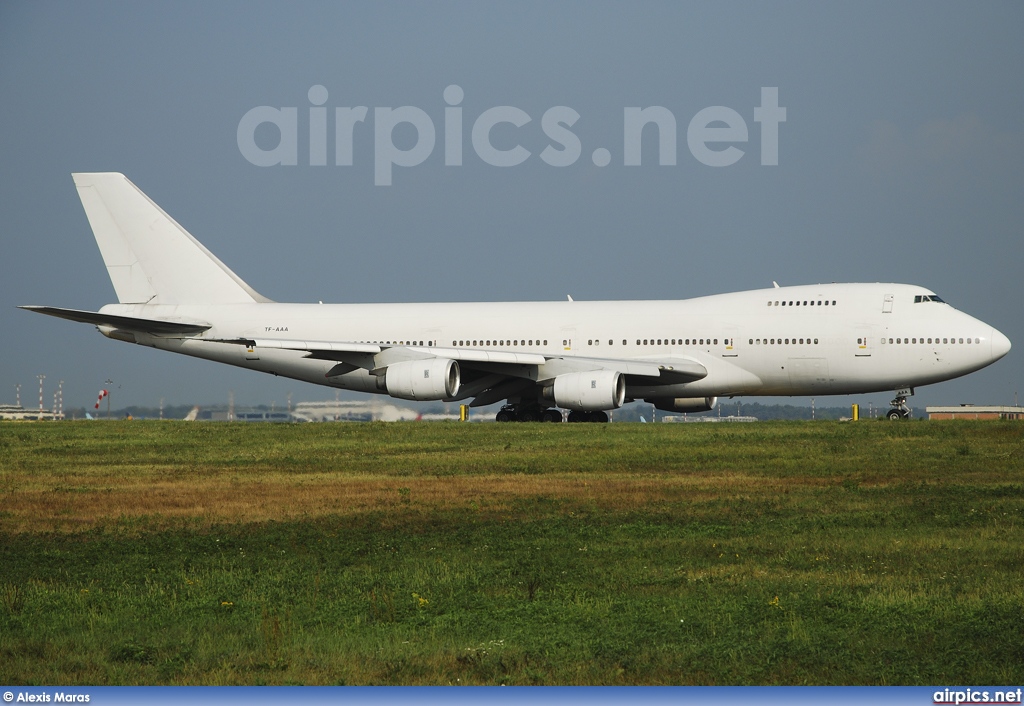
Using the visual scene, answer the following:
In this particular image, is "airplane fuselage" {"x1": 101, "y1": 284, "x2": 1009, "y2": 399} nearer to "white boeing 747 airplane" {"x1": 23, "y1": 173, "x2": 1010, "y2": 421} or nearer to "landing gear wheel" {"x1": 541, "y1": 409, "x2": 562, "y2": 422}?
"white boeing 747 airplane" {"x1": 23, "y1": 173, "x2": 1010, "y2": 421}

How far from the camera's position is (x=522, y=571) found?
12039mm

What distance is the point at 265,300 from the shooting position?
147 ft

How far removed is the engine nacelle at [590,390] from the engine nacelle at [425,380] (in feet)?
10.5

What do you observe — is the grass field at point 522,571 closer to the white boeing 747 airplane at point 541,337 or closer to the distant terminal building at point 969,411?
the white boeing 747 airplane at point 541,337

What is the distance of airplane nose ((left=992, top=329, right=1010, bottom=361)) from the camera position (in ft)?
114

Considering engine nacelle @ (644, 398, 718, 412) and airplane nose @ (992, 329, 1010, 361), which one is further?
engine nacelle @ (644, 398, 718, 412)

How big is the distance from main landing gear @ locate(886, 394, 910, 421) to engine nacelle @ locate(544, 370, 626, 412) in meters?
8.14

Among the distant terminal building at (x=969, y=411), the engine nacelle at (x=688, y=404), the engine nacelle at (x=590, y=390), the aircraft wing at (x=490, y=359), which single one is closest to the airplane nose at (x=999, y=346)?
the aircraft wing at (x=490, y=359)

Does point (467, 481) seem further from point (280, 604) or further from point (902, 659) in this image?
point (902, 659)

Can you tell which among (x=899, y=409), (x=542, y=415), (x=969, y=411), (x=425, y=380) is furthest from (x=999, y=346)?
(x=969, y=411)

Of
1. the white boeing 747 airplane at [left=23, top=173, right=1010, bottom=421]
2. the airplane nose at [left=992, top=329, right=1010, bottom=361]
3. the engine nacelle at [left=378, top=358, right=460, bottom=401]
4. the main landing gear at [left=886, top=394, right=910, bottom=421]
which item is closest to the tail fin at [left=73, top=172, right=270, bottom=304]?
the white boeing 747 airplane at [left=23, top=173, right=1010, bottom=421]

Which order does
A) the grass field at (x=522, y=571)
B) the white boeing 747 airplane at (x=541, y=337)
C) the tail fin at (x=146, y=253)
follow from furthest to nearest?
the tail fin at (x=146, y=253) → the white boeing 747 airplane at (x=541, y=337) → the grass field at (x=522, y=571)

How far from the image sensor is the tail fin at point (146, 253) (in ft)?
144

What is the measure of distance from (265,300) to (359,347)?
28.0 feet
